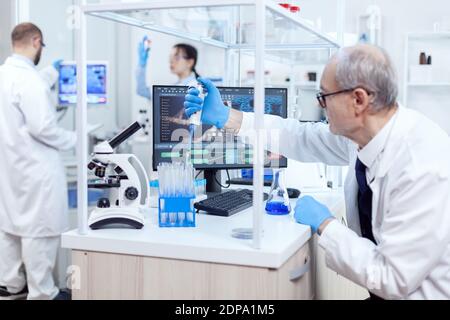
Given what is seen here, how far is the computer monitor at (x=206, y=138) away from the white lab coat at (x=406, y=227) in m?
0.64

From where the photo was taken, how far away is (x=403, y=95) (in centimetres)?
425

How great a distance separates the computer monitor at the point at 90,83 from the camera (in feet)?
10.8

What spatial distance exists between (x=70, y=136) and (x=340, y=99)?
1.99 m

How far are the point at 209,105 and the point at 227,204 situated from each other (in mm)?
304

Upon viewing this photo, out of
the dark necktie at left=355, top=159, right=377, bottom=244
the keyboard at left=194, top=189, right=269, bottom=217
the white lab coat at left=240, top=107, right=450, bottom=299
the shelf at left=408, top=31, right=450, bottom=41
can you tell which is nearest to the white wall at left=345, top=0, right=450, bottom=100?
the shelf at left=408, top=31, right=450, bottom=41

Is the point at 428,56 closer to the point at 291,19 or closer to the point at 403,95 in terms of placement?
the point at 403,95

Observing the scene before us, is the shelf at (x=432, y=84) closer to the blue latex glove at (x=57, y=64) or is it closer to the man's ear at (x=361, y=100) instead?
the blue latex glove at (x=57, y=64)

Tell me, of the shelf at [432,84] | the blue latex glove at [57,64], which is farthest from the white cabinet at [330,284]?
the shelf at [432,84]

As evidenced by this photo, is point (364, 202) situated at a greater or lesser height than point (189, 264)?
greater

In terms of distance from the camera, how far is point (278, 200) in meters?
1.61

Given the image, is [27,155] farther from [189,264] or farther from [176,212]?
[189,264]

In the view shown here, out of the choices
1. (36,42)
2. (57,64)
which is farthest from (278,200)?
(57,64)

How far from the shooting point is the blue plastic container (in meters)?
1.38

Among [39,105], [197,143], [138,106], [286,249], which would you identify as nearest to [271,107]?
[197,143]
